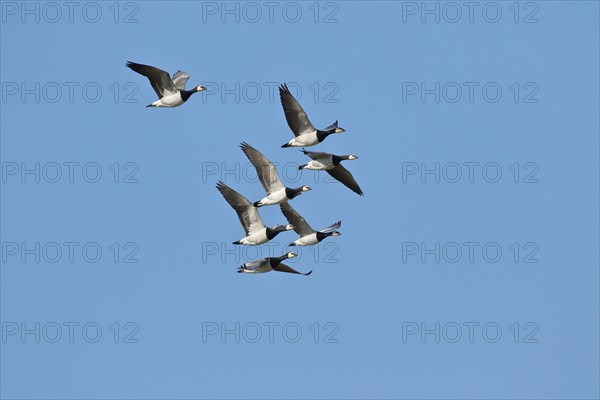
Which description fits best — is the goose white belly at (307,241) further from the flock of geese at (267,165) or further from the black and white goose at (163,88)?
the black and white goose at (163,88)

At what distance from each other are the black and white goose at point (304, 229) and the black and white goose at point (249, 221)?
2.12 metres

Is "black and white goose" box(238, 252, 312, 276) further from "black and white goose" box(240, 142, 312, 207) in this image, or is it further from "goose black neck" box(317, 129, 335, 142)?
"goose black neck" box(317, 129, 335, 142)

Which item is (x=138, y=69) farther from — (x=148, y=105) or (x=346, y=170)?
(x=346, y=170)

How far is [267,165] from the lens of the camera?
5684cm

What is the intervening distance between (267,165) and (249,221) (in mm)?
2290

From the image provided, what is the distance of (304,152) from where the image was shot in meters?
58.8

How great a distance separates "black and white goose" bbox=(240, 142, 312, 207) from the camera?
56.7 metres

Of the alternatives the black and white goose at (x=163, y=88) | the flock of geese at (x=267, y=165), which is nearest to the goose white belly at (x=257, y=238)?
the flock of geese at (x=267, y=165)

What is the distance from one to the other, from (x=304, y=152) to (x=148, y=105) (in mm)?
6008

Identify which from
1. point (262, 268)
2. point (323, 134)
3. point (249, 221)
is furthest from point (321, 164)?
point (262, 268)

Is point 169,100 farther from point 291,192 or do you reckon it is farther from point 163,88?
point 291,192

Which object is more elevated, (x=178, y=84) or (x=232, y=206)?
(x=178, y=84)

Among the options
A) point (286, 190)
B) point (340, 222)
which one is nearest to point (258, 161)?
point (286, 190)

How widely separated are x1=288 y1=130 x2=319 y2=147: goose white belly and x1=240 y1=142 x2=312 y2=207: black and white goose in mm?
1277
